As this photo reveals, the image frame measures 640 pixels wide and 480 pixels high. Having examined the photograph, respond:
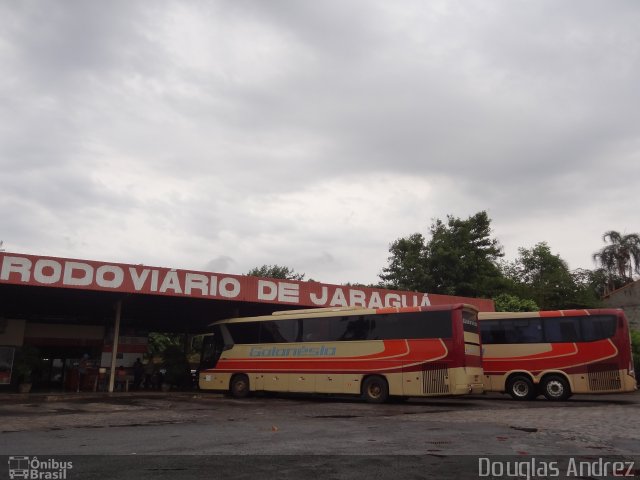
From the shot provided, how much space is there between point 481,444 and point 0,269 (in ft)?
52.5

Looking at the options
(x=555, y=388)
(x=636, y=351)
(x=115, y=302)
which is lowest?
(x=555, y=388)

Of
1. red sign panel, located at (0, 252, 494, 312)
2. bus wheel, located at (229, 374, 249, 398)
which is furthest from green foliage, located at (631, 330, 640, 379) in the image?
bus wheel, located at (229, 374, 249, 398)

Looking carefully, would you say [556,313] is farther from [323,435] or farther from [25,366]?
[25,366]

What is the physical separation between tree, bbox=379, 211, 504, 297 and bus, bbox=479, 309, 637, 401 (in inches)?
907

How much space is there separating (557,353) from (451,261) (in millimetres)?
24829

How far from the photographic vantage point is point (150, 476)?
5.86m

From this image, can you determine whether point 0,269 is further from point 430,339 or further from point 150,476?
point 150,476

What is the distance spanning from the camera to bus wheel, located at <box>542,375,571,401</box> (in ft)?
60.5

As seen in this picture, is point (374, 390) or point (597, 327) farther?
point (597, 327)

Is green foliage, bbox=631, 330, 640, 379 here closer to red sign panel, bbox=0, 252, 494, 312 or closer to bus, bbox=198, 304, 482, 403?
red sign panel, bbox=0, 252, 494, 312

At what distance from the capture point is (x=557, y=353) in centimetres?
1867

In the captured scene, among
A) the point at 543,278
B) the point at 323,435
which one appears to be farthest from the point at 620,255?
the point at 323,435

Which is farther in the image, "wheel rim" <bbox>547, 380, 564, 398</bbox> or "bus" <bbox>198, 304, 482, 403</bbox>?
"wheel rim" <bbox>547, 380, 564, 398</bbox>

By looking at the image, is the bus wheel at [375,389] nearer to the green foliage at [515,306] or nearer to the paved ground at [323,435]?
the paved ground at [323,435]
